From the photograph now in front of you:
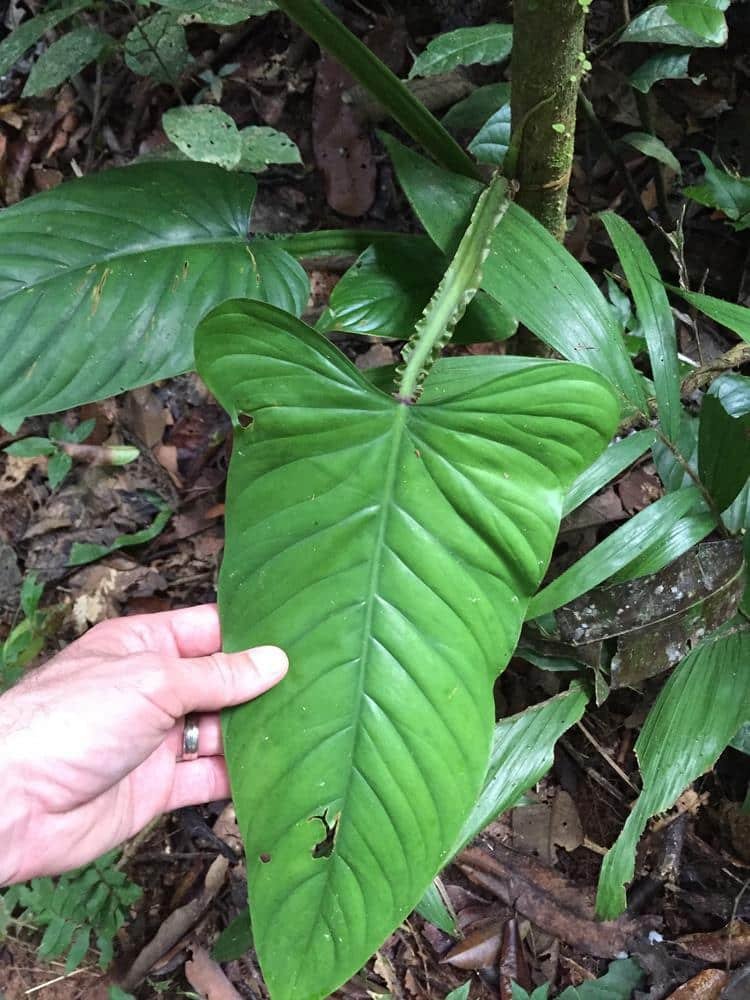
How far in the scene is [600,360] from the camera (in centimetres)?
95

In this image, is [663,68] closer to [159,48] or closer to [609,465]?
[609,465]

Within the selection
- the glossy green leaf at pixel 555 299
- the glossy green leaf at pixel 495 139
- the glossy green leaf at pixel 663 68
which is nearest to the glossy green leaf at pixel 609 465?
the glossy green leaf at pixel 555 299

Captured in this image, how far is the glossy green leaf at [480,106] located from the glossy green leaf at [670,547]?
0.78 m

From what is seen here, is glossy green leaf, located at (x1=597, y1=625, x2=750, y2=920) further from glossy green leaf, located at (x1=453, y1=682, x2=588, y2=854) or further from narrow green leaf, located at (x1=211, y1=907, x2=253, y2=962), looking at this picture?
narrow green leaf, located at (x1=211, y1=907, x2=253, y2=962)

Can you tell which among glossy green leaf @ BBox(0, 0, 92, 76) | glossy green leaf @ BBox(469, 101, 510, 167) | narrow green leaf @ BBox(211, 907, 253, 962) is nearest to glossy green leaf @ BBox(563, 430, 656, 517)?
glossy green leaf @ BBox(469, 101, 510, 167)

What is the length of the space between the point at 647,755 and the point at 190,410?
1199mm

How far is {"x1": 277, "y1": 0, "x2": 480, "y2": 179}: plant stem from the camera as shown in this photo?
95 cm

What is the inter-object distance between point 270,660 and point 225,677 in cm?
6

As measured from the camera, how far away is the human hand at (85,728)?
84 centimetres

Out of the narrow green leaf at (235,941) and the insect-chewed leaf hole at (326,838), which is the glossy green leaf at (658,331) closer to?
the insect-chewed leaf hole at (326,838)

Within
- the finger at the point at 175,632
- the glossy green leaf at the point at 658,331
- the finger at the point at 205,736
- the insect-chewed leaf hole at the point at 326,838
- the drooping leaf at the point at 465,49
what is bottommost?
the finger at the point at 205,736

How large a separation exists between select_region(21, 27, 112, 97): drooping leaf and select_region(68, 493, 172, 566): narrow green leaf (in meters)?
0.85

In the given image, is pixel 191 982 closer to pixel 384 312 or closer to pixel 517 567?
pixel 517 567

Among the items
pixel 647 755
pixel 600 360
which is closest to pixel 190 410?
pixel 600 360
